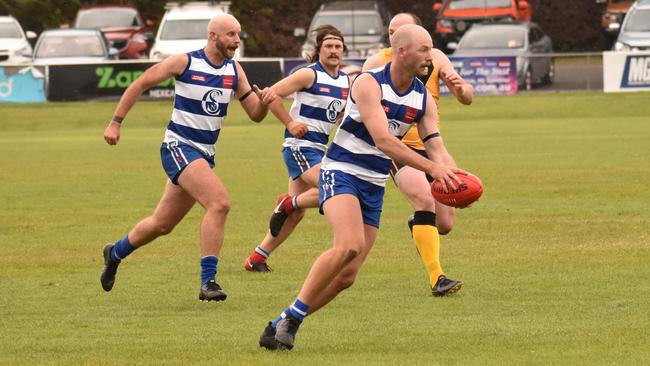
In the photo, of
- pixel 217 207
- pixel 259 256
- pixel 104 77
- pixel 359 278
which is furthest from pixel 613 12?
pixel 217 207

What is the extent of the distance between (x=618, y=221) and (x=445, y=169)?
661 centimetres

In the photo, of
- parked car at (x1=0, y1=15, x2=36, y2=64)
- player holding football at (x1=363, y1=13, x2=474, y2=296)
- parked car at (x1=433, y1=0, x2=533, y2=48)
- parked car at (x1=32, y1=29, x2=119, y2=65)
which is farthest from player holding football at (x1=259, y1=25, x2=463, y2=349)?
parked car at (x1=433, y1=0, x2=533, y2=48)

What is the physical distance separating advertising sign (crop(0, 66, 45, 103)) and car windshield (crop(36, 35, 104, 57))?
1787 mm

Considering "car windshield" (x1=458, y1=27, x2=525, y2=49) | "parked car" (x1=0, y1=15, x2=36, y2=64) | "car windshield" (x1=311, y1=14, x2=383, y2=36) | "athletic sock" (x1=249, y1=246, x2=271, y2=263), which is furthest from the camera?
"parked car" (x1=0, y1=15, x2=36, y2=64)

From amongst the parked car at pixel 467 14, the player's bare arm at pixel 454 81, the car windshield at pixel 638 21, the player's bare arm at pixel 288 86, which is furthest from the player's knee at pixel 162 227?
the parked car at pixel 467 14

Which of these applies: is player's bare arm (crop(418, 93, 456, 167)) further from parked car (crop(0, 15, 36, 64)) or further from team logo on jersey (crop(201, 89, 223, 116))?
parked car (crop(0, 15, 36, 64))

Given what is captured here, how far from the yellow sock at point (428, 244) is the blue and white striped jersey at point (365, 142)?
200 centimetres

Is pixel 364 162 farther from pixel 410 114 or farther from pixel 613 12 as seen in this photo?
pixel 613 12

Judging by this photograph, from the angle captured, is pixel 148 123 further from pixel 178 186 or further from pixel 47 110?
pixel 178 186

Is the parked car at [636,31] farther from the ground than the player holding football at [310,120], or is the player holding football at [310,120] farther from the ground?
the player holding football at [310,120]

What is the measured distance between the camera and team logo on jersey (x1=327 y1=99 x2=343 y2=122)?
38.0 ft

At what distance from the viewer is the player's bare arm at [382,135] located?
25.7 feet

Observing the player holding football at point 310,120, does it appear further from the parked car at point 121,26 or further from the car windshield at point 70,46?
the parked car at point 121,26

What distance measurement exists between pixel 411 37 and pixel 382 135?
1.85ft
